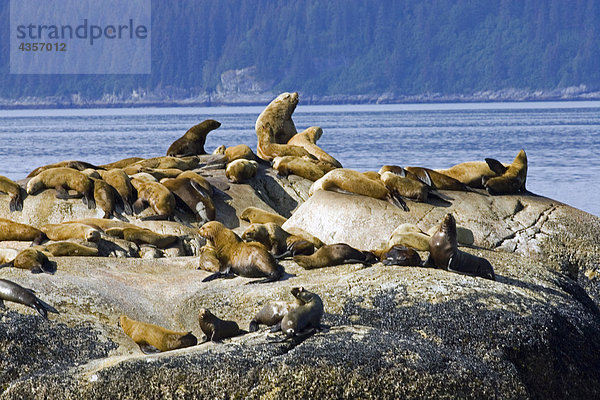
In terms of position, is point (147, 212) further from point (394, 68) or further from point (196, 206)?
point (394, 68)

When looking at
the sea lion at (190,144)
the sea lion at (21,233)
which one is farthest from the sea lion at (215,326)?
the sea lion at (190,144)

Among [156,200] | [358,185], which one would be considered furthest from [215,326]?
[156,200]

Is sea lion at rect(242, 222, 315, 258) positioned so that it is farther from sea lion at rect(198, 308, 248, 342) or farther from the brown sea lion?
the brown sea lion

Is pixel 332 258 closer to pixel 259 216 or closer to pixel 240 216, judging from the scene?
pixel 259 216

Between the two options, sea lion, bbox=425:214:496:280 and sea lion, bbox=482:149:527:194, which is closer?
sea lion, bbox=425:214:496:280

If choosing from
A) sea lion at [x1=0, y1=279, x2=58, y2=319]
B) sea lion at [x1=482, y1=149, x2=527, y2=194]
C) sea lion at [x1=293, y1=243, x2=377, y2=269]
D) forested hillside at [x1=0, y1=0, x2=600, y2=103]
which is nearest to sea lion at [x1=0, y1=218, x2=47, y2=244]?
sea lion at [x1=0, y1=279, x2=58, y2=319]

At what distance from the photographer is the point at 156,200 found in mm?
10891

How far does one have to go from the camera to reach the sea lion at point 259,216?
10707 millimetres

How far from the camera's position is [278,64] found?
186375 mm

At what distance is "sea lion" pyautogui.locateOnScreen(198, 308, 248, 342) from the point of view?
20.3 ft

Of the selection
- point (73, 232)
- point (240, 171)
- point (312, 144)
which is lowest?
point (73, 232)

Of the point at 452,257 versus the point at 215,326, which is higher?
the point at 452,257

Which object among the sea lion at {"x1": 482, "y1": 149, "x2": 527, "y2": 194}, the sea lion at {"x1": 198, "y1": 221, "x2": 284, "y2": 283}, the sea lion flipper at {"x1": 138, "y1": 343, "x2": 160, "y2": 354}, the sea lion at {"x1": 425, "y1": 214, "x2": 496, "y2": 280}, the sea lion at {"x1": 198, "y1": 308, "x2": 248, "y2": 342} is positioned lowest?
the sea lion flipper at {"x1": 138, "y1": 343, "x2": 160, "y2": 354}

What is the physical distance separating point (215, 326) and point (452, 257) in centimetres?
223
